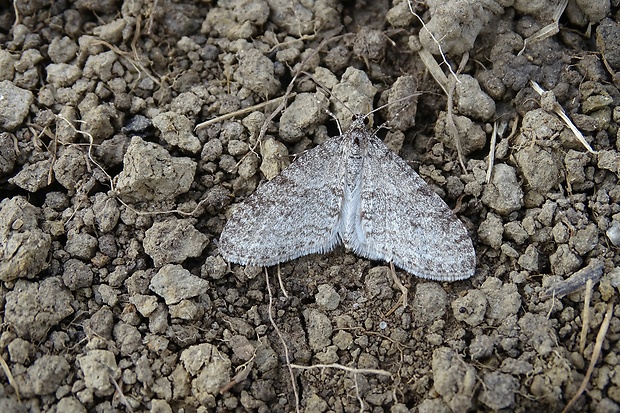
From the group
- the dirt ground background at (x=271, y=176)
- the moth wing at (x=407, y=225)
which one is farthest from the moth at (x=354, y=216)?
the dirt ground background at (x=271, y=176)

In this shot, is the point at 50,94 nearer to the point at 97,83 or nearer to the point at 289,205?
the point at 97,83

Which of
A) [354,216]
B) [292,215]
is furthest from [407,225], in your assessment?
[292,215]

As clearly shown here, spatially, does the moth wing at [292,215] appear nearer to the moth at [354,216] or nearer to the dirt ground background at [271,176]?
the moth at [354,216]

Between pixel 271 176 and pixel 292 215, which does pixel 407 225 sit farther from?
pixel 271 176

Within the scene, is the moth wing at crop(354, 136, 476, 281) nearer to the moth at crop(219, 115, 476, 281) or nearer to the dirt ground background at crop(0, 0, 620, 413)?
the moth at crop(219, 115, 476, 281)

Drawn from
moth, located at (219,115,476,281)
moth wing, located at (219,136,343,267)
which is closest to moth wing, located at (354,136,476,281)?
moth, located at (219,115,476,281)
